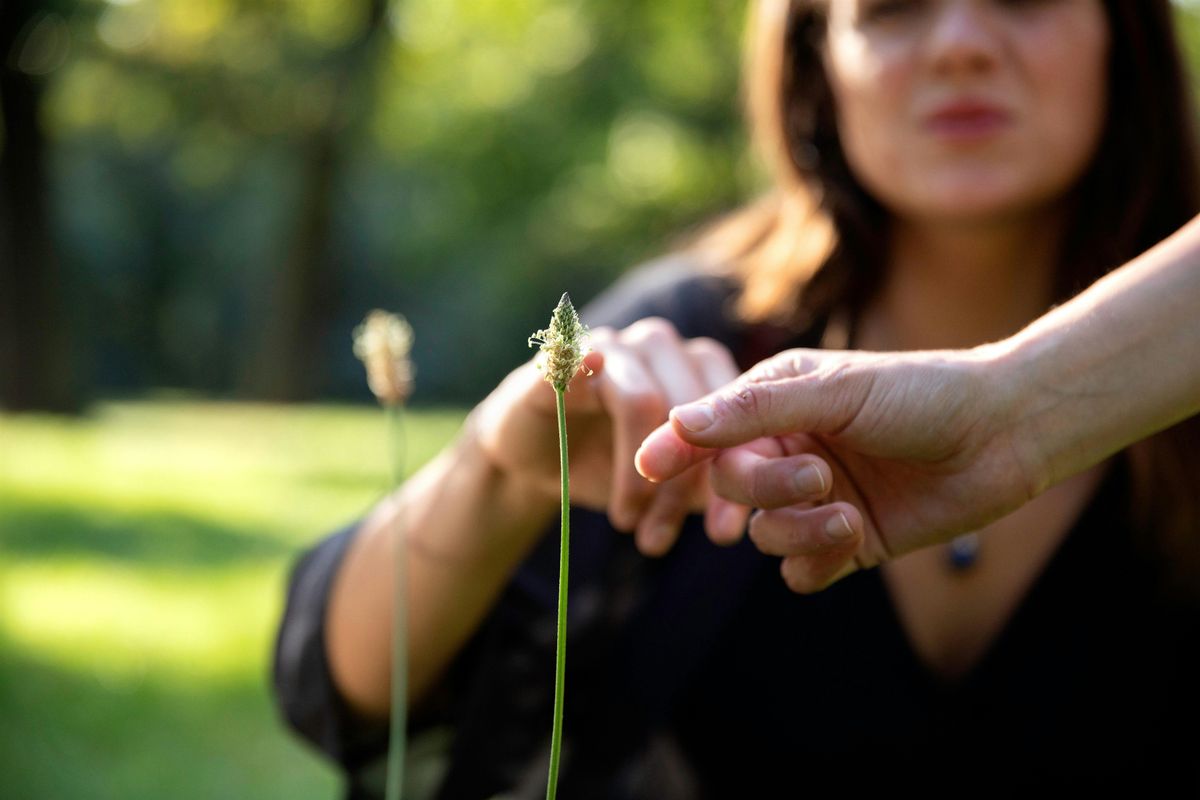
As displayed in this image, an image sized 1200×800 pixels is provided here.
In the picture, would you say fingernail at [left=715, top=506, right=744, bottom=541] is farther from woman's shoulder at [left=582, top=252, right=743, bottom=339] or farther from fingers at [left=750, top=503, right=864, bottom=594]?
woman's shoulder at [left=582, top=252, right=743, bottom=339]

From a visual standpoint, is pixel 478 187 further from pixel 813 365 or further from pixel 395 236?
pixel 813 365

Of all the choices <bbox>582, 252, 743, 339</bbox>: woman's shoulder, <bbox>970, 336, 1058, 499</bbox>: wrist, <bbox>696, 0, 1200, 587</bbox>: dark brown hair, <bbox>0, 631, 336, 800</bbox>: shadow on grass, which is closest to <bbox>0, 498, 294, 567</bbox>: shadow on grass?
<bbox>0, 631, 336, 800</bbox>: shadow on grass

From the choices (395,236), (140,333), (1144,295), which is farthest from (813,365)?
(140,333)

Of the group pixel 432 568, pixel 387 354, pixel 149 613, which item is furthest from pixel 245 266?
pixel 387 354

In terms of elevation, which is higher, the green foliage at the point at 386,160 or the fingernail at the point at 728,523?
the green foliage at the point at 386,160

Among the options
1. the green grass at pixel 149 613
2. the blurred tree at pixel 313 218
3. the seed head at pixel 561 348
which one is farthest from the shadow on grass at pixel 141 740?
the blurred tree at pixel 313 218

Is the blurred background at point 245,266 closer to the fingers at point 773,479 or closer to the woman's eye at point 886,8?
the woman's eye at point 886,8

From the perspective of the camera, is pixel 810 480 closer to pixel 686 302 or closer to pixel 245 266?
pixel 686 302
